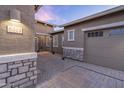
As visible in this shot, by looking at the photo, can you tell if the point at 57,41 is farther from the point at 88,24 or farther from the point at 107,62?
the point at 107,62

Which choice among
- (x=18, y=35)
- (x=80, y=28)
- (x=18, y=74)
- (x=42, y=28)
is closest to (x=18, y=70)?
(x=18, y=74)

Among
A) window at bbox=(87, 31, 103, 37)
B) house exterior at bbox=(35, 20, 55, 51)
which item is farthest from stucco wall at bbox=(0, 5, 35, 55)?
house exterior at bbox=(35, 20, 55, 51)

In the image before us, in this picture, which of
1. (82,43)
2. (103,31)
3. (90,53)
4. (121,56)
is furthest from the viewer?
(82,43)

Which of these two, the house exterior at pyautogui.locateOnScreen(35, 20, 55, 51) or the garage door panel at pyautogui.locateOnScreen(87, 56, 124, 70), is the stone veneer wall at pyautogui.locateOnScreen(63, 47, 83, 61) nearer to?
the garage door panel at pyautogui.locateOnScreen(87, 56, 124, 70)

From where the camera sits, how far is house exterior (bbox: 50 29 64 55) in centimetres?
1136

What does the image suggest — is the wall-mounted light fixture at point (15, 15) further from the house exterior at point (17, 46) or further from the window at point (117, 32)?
the window at point (117, 32)

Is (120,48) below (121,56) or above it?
above

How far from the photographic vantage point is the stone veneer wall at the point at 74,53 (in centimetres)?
699

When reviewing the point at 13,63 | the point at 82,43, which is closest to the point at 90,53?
the point at 82,43

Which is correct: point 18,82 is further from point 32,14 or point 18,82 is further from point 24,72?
point 32,14

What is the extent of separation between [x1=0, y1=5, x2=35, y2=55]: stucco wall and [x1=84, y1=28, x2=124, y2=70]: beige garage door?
445cm

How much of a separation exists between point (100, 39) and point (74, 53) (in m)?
2.55

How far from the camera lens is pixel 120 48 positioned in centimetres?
475
